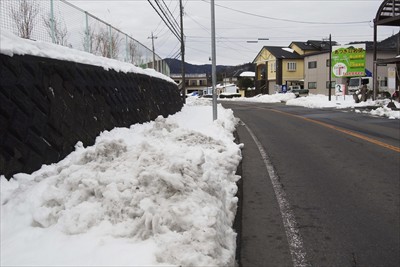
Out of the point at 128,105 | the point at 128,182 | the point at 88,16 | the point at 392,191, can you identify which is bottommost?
the point at 392,191

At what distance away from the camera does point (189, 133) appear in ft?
30.2

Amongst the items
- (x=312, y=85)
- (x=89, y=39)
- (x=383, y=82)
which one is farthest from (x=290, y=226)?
(x=312, y=85)

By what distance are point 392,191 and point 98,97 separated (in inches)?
223

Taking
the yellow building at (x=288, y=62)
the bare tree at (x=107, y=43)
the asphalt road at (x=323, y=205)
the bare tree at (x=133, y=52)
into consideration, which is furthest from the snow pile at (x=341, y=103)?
the bare tree at (x=107, y=43)

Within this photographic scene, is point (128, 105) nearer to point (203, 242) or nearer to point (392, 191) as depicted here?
point (392, 191)

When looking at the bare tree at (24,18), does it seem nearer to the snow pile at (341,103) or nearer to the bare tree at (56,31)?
the bare tree at (56,31)

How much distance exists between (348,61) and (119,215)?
40382mm

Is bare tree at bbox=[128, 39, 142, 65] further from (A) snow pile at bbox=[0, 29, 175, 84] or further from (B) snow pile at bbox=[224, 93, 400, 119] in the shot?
(B) snow pile at bbox=[224, 93, 400, 119]

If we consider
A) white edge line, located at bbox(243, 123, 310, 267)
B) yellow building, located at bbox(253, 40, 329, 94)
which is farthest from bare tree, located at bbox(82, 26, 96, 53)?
yellow building, located at bbox(253, 40, 329, 94)

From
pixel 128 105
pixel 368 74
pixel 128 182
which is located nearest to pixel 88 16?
pixel 128 105

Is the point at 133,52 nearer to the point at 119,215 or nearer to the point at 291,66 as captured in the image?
the point at 119,215

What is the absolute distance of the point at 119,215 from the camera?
143 inches

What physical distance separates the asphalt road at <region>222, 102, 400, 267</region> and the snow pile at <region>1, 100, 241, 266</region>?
0.58m

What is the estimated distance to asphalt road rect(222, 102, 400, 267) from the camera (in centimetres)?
409
